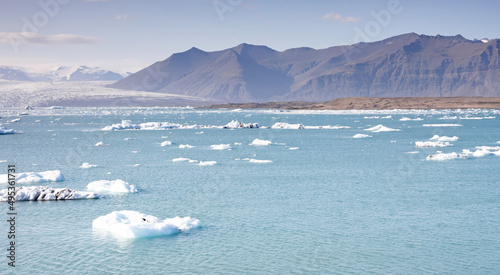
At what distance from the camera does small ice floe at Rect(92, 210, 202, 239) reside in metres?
16.4

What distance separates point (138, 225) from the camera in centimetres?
1645

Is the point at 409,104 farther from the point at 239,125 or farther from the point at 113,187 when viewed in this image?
the point at 113,187

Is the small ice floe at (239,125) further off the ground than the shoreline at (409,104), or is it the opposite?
the shoreline at (409,104)

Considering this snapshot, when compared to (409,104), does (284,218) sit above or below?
below

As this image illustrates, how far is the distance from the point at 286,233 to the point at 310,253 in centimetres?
210

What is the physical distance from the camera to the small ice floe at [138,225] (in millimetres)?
16438

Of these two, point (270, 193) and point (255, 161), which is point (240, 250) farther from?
point (255, 161)

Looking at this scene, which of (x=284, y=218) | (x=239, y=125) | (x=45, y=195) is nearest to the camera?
(x=284, y=218)

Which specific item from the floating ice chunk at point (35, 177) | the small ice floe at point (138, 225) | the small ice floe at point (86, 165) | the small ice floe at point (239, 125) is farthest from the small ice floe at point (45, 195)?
the small ice floe at point (239, 125)

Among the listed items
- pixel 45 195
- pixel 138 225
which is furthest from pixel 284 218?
pixel 45 195

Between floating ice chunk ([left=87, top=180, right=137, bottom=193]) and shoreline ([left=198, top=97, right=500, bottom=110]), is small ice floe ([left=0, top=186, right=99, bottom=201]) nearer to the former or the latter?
floating ice chunk ([left=87, top=180, right=137, bottom=193])

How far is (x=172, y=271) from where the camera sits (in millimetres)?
13844

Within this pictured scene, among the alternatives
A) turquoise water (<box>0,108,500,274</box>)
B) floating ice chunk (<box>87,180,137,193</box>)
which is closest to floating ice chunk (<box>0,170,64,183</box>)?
turquoise water (<box>0,108,500,274</box>)

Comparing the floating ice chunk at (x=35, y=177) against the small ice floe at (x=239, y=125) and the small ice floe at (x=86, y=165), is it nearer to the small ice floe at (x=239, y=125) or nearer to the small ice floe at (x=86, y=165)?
the small ice floe at (x=86, y=165)
